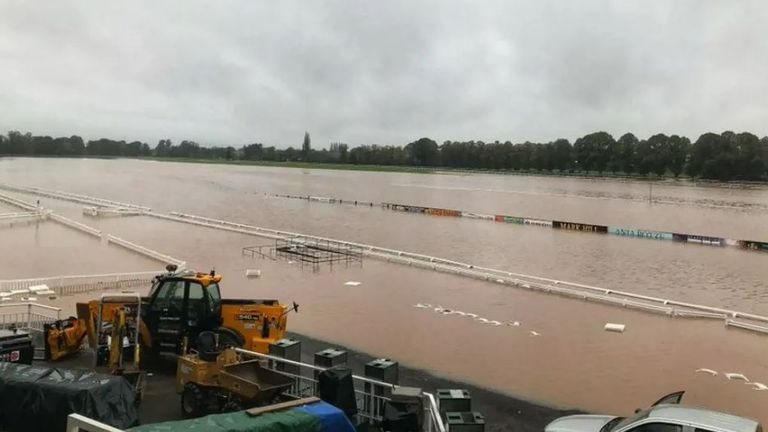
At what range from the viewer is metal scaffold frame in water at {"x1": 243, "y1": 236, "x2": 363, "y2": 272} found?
32.8 meters

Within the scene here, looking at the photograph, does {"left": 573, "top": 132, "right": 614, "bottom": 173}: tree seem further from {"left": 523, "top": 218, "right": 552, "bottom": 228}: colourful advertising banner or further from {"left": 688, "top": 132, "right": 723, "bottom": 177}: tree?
{"left": 523, "top": 218, "right": 552, "bottom": 228}: colourful advertising banner

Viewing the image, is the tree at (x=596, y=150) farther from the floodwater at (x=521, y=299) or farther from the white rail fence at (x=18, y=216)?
the white rail fence at (x=18, y=216)

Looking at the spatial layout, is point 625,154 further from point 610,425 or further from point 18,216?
point 610,425

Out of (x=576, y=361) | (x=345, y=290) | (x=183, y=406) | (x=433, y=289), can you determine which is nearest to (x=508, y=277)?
(x=433, y=289)

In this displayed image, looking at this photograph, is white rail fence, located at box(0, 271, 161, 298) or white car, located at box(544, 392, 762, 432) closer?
white car, located at box(544, 392, 762, 432)

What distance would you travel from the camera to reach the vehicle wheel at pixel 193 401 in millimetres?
9797

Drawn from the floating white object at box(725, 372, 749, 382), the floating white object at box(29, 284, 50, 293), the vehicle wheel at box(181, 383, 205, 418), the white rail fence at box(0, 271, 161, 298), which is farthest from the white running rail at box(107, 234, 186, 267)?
the floating white object at box(725, 372, 749, 382)

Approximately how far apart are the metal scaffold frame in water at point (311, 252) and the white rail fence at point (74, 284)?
8601 mm

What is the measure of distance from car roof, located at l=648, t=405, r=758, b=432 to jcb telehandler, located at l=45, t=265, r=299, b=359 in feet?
23.0

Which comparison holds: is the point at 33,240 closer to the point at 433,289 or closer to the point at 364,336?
the point at 433,289

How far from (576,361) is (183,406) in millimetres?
10501

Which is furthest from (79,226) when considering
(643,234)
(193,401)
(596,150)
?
(596,150)

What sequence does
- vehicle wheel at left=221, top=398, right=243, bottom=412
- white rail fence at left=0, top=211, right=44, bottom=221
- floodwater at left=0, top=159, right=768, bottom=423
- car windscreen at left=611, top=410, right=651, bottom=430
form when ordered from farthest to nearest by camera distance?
white rail fence at left=0, top=211, right=44, bottom=221 < floodwater at left=0, top=159, right=768, bottom=423 < vehicle wheel at left=221, top=398, right=243, bottom=412 < car windscreen at left=611, top=410, right=651, bottom=430

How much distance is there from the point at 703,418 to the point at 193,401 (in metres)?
6.99
